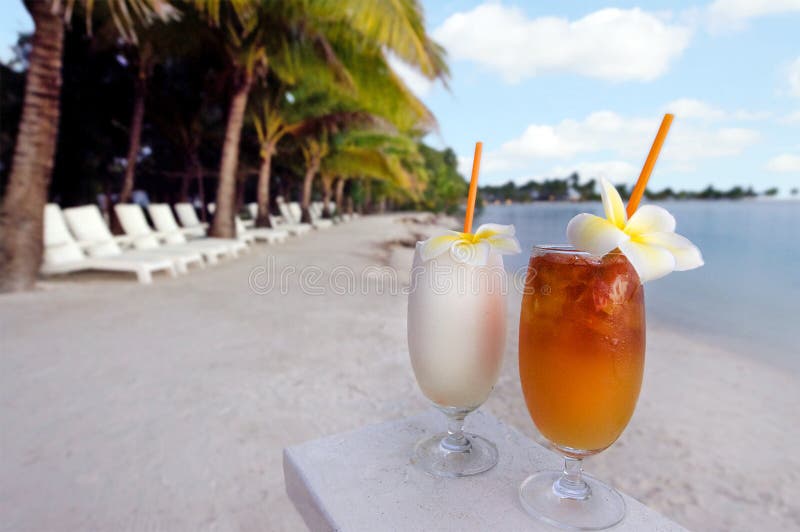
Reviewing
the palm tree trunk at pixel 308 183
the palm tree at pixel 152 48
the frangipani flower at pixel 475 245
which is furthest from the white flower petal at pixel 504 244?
the palm tree trunk at pixel 308 183

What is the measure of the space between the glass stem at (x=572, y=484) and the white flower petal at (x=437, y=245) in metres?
0.39

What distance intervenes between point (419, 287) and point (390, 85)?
8.16 m

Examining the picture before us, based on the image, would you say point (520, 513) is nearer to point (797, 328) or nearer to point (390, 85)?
point (390, 85)

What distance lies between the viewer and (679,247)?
578 mm

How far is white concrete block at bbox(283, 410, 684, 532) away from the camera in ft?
2.13

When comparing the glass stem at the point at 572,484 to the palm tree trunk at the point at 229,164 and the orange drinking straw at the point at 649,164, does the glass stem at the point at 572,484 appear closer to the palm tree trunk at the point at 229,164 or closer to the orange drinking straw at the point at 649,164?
the orange drinking straw at the point at 649,164

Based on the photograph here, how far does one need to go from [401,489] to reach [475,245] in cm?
41

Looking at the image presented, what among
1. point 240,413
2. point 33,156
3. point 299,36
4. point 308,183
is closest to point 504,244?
point 240,413

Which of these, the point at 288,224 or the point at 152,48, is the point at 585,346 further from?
the point at 288,224

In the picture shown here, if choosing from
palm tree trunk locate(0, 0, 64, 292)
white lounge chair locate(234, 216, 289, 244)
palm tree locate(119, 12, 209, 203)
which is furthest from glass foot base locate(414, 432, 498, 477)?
white lounge chair locate(234, 216, 289, 244)

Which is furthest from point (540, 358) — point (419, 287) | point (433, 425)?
point (433, 425)

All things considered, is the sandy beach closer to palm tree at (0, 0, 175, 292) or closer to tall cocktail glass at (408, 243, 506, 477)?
palm tree at (0, 0, 175, 292)

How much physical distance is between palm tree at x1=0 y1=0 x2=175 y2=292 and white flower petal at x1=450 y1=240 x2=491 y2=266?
16.6ft

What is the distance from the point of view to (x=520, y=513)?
2.19ft
